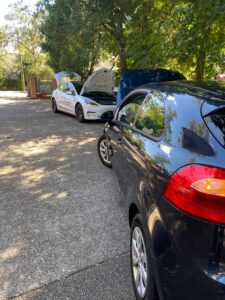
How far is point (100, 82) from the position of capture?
37.6 feet

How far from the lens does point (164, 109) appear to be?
244 cm

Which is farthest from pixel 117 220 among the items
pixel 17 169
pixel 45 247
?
pixel 17 169

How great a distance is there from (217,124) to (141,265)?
48.1 inches

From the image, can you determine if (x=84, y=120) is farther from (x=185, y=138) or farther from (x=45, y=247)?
(x=185, y=138)

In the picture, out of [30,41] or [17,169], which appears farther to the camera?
[30,41]

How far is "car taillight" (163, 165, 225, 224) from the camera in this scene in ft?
5.55

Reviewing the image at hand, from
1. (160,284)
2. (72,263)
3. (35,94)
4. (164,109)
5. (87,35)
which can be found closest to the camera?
(160,284)

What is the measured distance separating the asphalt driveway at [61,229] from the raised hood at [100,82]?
4814 mm

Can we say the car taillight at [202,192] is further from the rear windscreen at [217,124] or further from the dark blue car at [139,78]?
the dark blue car at [139,78]

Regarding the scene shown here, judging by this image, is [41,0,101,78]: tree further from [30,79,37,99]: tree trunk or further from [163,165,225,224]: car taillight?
[30,79,37,99]: tree trunk

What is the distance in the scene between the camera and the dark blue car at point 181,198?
169 centimetres

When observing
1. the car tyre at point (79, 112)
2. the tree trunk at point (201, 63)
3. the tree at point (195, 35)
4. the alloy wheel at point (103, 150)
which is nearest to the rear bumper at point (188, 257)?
the alloy wheel at point (103, 150)

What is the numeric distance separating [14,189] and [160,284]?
3.38 m

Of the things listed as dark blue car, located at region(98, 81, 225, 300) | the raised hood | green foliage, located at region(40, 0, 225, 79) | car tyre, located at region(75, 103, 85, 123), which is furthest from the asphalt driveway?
the raised hood
